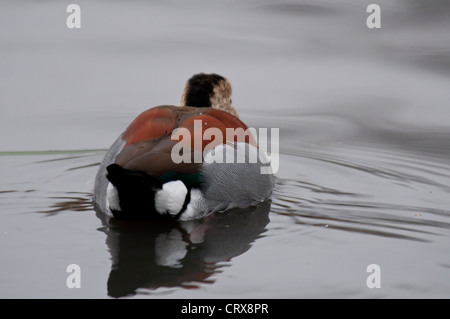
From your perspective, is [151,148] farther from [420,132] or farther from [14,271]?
[420,132]

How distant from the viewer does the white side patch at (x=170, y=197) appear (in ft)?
17.8

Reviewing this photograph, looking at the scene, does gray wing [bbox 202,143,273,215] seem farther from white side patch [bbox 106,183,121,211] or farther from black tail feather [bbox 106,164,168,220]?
white side patch [bbox 106,183,121,211]

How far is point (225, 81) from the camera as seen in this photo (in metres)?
7.24

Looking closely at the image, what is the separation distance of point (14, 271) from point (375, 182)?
3.41 meters

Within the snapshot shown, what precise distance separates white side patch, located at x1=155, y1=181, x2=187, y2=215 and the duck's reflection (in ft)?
0.50

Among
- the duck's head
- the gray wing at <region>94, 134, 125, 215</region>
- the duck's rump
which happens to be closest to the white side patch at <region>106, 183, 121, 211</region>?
the duck's rump

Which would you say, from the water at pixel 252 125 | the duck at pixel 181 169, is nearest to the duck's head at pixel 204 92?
the duck at pixel 181 169

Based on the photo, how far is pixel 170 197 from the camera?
5465 millimetres

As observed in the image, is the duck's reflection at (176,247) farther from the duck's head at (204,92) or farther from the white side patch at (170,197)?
the duck's head at (204,92)

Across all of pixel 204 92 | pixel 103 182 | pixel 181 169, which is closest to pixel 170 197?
pixel 181 169

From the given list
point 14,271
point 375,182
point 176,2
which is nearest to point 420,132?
point 375,182

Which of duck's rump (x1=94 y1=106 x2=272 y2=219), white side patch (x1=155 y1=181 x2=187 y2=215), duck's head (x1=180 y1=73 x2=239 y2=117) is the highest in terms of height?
duck's head (x1=180 y1=73 x2=239 y2=117)

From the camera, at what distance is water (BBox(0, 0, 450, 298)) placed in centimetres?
473

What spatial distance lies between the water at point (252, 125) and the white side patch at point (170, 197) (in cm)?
15
